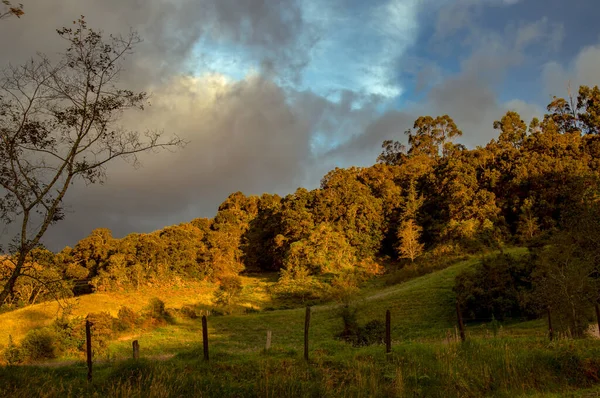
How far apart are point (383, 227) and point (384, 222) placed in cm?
107

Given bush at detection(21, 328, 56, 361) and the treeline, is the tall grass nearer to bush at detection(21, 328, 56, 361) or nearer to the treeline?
bush at detection(21, 328, 56, 361)

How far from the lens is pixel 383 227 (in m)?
63.8

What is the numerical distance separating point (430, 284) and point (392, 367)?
25.0m

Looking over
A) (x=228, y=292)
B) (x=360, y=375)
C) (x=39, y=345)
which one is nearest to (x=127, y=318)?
(x=39, y=345)

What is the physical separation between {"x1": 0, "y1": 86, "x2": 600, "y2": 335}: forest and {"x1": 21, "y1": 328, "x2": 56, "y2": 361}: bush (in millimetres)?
14003

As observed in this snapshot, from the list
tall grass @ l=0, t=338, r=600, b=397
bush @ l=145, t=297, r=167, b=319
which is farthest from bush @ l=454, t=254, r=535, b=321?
bush @ l=145, t=297, r=167, b=319

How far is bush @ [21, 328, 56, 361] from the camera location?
22.5 metres

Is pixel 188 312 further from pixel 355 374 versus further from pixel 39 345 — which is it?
pixel 355 374

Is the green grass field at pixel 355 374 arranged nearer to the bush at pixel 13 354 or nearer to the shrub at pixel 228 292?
the bush at pixel 13 354

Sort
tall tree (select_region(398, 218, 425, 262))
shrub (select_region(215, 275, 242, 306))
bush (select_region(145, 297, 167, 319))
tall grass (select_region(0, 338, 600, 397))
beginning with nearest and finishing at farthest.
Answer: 1. tall grass (select_region(0, 338, 600, 397))
2. bush (select_region(145, 297, 167, 319))
3. shrub (select_region(215, 275, 242, 306))
4. tall tree (select_region(398, 218, 425, 262))

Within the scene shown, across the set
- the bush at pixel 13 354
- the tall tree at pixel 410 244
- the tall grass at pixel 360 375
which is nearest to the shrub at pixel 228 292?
the bush at pixel 13 354

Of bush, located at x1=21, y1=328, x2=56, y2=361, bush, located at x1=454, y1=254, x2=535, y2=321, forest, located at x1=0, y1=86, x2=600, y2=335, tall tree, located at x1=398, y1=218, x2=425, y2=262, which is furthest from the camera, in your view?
tall tree, located at x1=398, y1=218, x2=425, y2=262

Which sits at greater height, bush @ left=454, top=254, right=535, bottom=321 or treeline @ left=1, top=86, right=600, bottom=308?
treeline @ left=1, top=86, right=600, bottom=308

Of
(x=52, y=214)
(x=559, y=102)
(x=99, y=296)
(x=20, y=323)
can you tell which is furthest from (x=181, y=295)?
(x=559, y=102)
